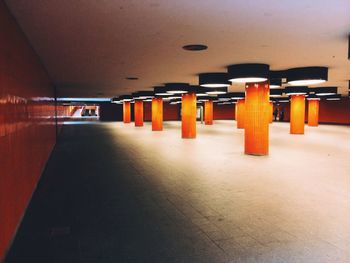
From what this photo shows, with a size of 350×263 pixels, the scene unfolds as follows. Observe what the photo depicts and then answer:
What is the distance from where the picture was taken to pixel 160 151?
14.6m

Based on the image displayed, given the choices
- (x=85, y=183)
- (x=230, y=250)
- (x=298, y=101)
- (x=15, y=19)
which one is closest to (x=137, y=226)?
(x=230, y=250)

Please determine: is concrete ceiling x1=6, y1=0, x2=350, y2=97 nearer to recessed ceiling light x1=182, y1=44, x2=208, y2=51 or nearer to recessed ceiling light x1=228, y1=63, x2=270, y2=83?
recessed ceiling light x1=182, y1=44, x2=208, y2=51

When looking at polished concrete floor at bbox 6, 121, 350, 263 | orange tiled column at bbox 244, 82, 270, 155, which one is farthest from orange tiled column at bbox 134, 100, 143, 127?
polished concrete floor at bbox 6, 121, 350, 263

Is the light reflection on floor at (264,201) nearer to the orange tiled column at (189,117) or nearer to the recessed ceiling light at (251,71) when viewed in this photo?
the recessed ceiling light at (251,71)

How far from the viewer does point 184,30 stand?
6043mm

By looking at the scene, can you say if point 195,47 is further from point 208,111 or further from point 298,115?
point 208,111

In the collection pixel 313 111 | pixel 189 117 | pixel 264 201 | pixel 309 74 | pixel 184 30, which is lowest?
pixel 264 201

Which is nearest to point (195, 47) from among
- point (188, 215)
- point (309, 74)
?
point (188, 215)

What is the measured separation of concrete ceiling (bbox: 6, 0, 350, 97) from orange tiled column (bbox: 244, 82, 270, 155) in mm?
3573

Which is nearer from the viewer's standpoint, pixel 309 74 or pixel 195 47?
pixel 195 47

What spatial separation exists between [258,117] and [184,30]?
8449 millimetres

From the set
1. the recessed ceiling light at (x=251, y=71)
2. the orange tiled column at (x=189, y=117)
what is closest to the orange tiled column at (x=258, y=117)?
the recessed ceiling light at (x=251, y=71)

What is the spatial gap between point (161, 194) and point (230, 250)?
9.94 ft

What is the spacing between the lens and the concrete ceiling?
4680mm
